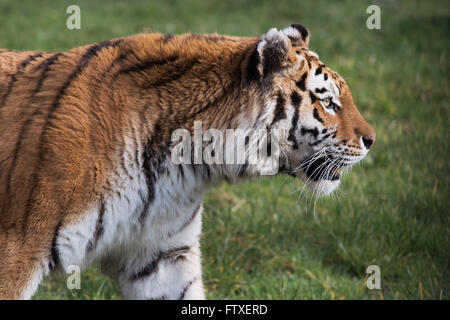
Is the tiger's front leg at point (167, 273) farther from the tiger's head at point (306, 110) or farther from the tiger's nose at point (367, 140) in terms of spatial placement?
the tiger's nose at point (367, 140)

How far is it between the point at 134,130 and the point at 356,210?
1950mm

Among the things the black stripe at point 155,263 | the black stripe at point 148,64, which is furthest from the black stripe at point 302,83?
the black stripe at point 155,263

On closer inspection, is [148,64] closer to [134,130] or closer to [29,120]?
[134,130]

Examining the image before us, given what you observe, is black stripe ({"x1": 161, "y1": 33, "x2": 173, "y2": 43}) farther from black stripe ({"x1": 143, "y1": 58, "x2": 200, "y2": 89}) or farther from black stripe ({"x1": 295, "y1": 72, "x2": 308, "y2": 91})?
black stripe ({"x1": 295, "y1": 72, "x2": 308, "y2": 91})

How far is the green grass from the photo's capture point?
3.39 metres

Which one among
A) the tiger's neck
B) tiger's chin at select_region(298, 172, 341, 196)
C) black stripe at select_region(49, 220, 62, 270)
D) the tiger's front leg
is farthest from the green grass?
black stripe at select_region(49, 220, 62, 270)

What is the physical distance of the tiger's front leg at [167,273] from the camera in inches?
110

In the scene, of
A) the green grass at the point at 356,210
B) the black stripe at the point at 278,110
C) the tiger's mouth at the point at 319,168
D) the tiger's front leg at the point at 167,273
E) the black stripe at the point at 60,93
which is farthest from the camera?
the green grass at the point at 356,210

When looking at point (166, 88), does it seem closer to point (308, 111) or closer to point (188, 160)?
point (188, 160)

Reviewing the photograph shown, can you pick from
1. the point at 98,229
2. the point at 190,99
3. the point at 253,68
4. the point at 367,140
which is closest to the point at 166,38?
the point at 190,99

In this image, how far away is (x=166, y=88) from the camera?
8.13ft

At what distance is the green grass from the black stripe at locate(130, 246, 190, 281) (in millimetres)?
574
